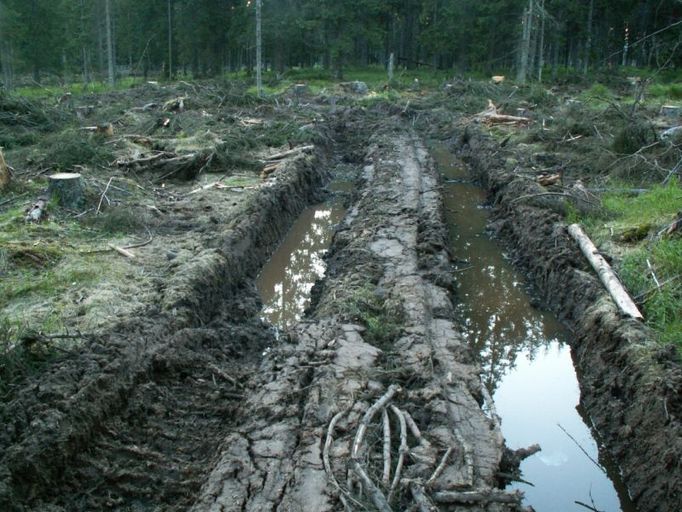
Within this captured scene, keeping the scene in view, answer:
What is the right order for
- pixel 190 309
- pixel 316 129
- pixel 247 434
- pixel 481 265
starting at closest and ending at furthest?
1. pixel 247 434
2. pixel 190 309
3. pixel 481 265
4. pixel 316 129

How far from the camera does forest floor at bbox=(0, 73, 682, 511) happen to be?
4.86 metres

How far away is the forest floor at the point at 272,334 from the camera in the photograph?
4859 mm

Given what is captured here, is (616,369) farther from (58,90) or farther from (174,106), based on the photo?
(58,90)

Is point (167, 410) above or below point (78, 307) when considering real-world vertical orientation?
below

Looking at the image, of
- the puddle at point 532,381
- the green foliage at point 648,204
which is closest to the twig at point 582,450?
the puddle at point 532,381

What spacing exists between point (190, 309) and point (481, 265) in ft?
18.2

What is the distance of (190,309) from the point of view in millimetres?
7500

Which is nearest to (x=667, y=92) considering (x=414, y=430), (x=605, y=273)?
(x=605, y=273)

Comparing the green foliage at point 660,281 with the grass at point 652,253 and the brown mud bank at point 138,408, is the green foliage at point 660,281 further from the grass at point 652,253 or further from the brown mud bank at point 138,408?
the brown mud bank at point 138,408

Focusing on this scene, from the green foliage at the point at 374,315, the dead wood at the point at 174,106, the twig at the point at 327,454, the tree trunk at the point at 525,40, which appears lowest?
the twig at the point at 327,454

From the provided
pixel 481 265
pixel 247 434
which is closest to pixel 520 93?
pixel 481 265

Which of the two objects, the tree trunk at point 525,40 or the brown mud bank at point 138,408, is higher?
the tree trunk at point 525,40

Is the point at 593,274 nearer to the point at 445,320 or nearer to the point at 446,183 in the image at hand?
the point at 445,320

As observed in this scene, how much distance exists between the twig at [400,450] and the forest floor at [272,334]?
28mm
